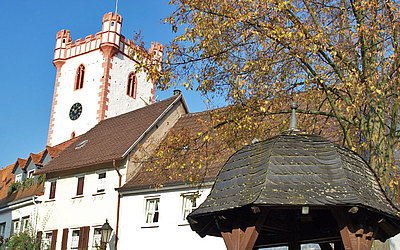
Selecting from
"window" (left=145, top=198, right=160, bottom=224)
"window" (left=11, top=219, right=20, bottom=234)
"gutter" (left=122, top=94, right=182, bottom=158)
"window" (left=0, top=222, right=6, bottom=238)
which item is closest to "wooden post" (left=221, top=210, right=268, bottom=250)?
"window" (left=145, top=198, right=160, bottom=224)

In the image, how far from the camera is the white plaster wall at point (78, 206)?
27.6 meters

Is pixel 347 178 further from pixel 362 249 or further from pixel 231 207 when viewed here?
pixel 231 207

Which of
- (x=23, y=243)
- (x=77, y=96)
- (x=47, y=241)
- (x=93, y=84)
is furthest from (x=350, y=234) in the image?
(x=77, y=96)

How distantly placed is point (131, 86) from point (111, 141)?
604 inches

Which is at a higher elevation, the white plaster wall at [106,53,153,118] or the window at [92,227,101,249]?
the white plaster wall at [106,53,153,118]

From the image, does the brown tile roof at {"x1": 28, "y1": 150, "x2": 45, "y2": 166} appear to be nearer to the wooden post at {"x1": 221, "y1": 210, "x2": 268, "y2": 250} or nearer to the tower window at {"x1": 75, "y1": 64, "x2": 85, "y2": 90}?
the tower window at {"x1": 75, "y1": 64, "x2": 85, "y2": 90}

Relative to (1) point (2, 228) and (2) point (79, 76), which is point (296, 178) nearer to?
(1) point (2, 228)

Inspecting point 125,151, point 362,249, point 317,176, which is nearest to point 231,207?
point 317,176

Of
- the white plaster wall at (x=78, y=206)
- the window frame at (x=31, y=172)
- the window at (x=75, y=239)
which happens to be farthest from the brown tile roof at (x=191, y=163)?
the window frame at (x=31, y=172)

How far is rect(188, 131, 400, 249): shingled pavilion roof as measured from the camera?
692 cm

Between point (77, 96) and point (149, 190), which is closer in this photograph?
point (149, 190)

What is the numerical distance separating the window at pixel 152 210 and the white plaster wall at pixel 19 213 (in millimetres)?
8077

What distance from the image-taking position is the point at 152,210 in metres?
25.8

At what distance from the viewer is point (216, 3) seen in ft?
42.2
